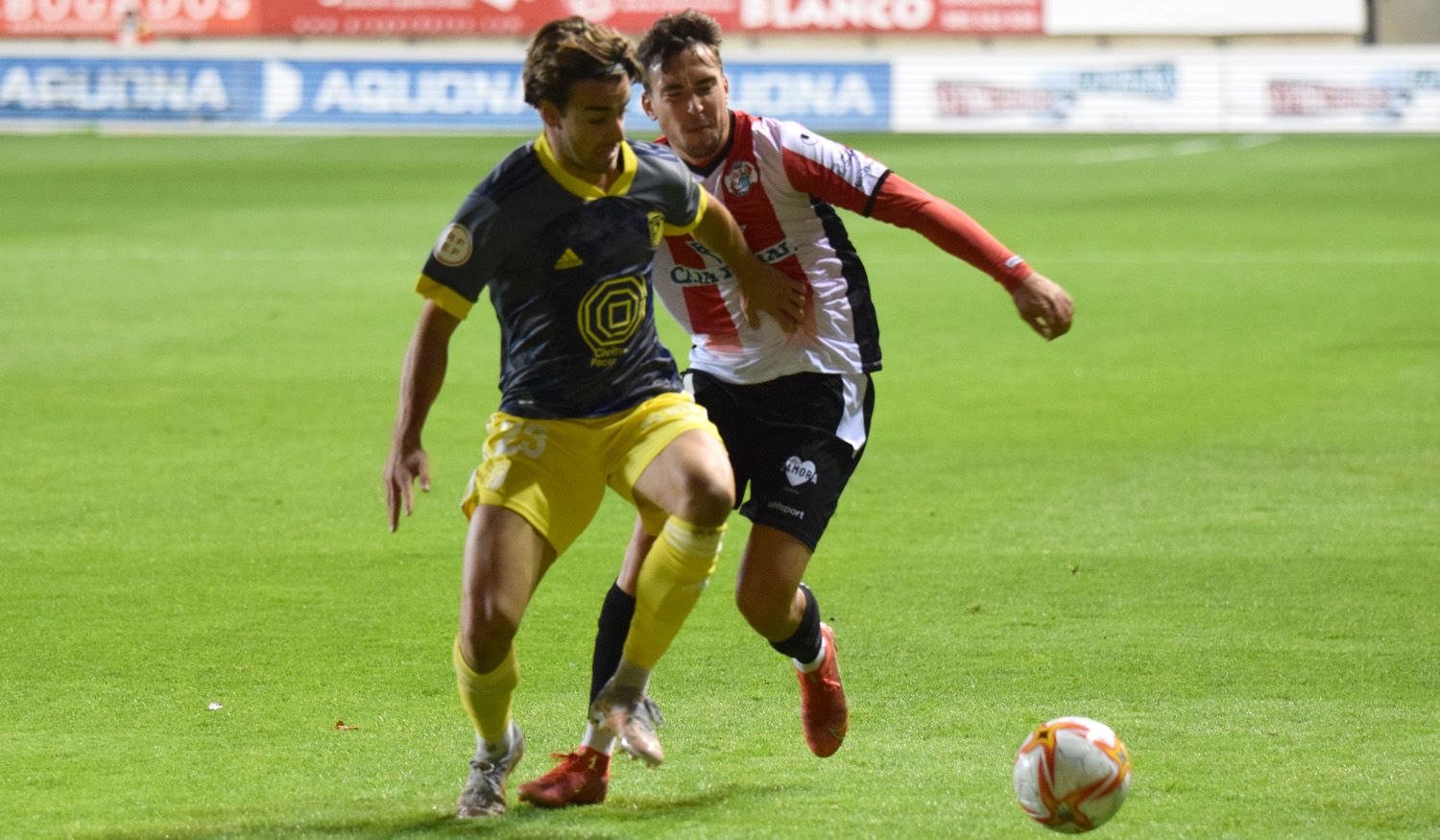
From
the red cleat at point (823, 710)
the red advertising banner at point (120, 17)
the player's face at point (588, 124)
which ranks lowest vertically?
the red advertising banner at point (120, 17)

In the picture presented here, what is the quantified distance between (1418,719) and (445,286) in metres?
3.06

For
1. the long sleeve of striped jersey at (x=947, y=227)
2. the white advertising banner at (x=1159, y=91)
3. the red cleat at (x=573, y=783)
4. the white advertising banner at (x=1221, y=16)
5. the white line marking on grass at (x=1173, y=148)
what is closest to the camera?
the red cleat at (x=573, y=783)

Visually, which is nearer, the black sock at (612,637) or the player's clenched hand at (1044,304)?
the player's clenched hand at (1044,304)

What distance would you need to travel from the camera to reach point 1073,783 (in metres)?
4.34

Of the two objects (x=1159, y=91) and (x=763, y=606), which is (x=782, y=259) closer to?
(x=763, y=606)

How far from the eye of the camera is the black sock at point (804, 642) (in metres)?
5.25

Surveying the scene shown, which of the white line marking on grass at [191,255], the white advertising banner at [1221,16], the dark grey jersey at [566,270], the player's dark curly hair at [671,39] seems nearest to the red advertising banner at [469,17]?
the white advertising banner at [1221,16]

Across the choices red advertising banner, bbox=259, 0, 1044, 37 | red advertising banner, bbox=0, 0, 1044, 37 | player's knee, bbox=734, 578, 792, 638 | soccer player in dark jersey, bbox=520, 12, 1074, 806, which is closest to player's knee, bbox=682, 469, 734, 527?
soccer player in dark jersey, bbox=520, 12, 1074, 806

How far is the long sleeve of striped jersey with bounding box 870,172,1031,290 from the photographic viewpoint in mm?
5078

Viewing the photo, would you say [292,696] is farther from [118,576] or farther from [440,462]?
[440,462]

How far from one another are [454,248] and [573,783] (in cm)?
141

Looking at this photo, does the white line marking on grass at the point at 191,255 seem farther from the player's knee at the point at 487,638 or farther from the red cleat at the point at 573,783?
the player's knee at the point at 487,638

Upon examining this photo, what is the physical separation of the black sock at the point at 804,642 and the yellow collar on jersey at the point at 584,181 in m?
1.37

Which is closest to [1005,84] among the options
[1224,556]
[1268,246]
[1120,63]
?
[1120,63]
